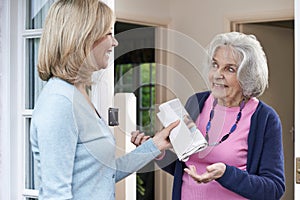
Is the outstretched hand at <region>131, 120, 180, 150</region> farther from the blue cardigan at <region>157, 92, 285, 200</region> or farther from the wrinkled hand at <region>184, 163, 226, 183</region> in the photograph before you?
the blue cardigan at <region>157, 92, 285, 200</region>

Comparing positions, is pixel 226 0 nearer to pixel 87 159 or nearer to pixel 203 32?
pixel 203 32

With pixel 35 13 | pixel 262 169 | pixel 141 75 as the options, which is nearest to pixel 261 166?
pixel 262 169

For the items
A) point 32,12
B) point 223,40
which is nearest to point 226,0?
point 32,12

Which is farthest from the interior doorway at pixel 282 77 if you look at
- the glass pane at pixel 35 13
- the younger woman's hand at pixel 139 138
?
the younger woman's hand at pixel 139 138

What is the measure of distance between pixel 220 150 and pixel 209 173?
16cm

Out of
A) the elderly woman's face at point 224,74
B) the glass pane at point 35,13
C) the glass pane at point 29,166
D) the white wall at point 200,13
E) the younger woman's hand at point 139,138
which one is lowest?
the glass pane at point 29,166

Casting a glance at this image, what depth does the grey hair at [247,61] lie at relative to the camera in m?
2.25

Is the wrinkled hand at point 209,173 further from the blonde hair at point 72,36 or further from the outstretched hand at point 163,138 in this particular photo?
the blonde hair at point 72,36

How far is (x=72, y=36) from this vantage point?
5.92ft

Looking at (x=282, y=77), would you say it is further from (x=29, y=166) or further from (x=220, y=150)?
(x=220, y=150)

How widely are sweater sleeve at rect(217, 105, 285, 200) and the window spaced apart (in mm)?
1204

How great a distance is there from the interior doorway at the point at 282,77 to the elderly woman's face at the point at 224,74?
2438mm

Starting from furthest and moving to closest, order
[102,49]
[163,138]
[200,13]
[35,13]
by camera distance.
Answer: [200,13], [35,13], [163,138], [102,49]

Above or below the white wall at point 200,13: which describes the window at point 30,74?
below
